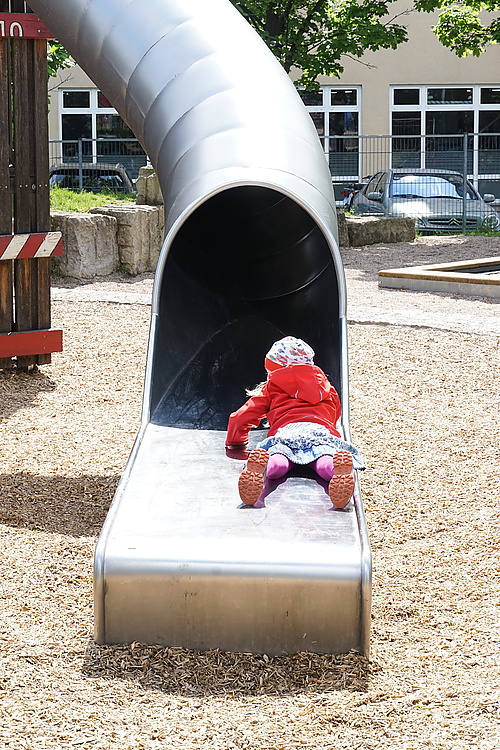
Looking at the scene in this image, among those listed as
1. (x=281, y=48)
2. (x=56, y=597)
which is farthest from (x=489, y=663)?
(x=281, y=48)

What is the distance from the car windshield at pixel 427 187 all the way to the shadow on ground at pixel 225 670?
17608mm

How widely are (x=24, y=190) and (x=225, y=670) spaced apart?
4.90 m

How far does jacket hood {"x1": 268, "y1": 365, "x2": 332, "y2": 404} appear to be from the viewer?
4.57 metres

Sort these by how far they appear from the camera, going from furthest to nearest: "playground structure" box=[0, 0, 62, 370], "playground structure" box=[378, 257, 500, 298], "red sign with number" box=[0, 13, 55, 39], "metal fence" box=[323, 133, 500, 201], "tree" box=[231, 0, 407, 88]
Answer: "metal fence" box=[323, 133, 500, 201], "tree" box=[231, 0, 407, 88], "playground structure" box=[378, 257, 500, 298], "playground structure" box=[0, 0, 62, 370], "red sign with number" box=[0, 13, 55, 39]

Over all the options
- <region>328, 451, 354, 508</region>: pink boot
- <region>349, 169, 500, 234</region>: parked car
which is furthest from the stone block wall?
<region>328, 451, 354, 508</region>: pink boot

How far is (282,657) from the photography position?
345cm

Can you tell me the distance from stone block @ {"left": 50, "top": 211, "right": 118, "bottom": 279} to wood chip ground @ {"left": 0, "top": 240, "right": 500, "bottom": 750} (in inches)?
216

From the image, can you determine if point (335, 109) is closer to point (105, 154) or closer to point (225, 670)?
point (105, 154)

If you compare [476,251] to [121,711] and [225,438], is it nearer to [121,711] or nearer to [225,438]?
[225,438]

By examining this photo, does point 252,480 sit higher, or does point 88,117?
point 88,117

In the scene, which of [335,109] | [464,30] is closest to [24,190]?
[464,30]

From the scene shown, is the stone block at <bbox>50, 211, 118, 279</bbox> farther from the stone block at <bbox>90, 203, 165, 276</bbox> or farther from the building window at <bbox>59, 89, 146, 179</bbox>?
the building window at <bbox>59, 89, 146, 179</bbox>

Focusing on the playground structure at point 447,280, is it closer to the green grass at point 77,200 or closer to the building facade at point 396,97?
the green grass at point 77,200

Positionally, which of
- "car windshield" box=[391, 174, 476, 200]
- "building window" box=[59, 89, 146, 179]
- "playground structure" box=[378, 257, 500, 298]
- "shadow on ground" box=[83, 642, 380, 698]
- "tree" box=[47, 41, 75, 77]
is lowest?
"shadow on ground" box=[83, 642, 380, 698]
